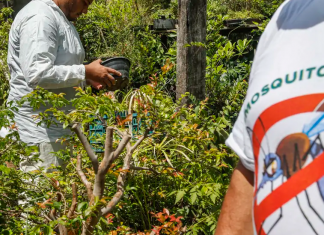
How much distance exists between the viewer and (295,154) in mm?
1048

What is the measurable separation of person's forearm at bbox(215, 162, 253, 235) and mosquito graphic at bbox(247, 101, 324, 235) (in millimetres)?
139

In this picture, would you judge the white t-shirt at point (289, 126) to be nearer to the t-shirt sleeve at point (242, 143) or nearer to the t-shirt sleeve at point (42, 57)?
the t-shirt sleeve at point (242, 143)

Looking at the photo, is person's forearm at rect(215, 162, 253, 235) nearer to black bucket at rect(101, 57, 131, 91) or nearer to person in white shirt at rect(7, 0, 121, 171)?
person in white shirt at rect(7, 0, 121, 171)

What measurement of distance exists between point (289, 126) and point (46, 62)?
6.90ft

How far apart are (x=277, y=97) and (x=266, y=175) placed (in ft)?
0.61

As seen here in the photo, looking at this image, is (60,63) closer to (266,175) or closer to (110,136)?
(110,136)

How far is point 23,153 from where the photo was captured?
2422 millimetres

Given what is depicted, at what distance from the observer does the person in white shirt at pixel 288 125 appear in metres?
1.01

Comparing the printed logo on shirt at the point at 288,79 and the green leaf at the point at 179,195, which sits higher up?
the printed logo on shirt at the point at 288,79

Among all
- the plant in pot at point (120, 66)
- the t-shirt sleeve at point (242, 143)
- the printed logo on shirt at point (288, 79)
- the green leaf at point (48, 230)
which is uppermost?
the printed logo on shirt at point (288, 79)

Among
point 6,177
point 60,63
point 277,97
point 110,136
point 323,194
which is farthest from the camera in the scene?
point 60,63

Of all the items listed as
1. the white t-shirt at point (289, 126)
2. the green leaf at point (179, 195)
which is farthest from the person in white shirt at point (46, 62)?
the white t-shirt at point (289, 126)

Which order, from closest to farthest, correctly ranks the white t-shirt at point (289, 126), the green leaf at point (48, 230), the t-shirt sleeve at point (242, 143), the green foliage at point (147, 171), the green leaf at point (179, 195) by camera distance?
the white t-shirt at point (289, 126)
the t-shirt sleeve at point (242, 143)
the green leaf at point (48, 230)
the green foliage at point (147, 171)
the green leaf at point (179, 195)

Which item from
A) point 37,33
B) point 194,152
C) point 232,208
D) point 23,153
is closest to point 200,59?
point 194,152
